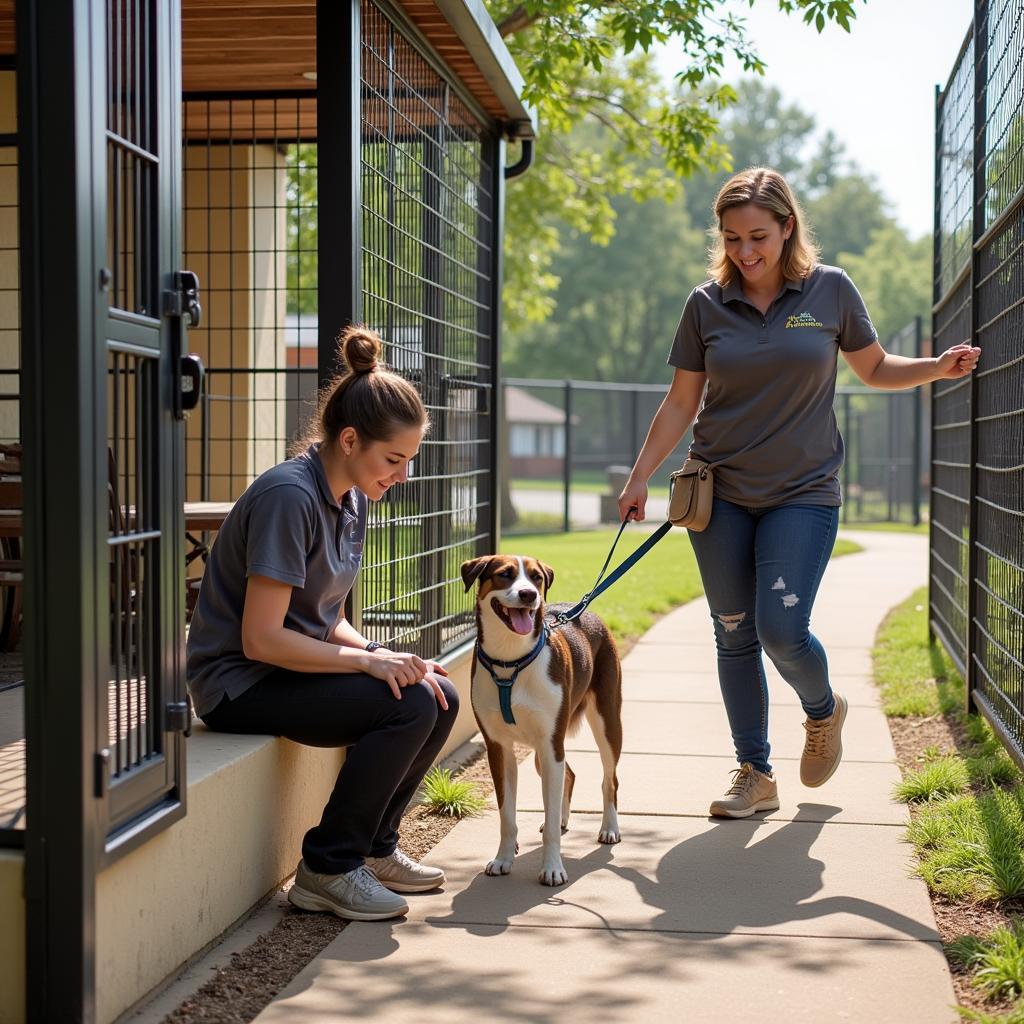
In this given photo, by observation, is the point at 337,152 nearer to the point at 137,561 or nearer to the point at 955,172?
the point at 137,561

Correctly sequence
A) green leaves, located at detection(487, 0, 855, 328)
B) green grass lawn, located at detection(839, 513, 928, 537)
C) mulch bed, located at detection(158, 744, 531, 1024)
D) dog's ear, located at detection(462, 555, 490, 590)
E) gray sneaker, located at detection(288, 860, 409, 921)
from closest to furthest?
1. mulch bed, located at detection(158, 744, 531, 1024)
2. gray sneaker, located at detection(288, 860, 409, 921)
3. dog's ear, located at detection(462, 555, 490, 590)
4. green leaves, located at detection(487, 0, 855, 328)
5. green grass lawn, located at detection(839, 513, 928, 537)

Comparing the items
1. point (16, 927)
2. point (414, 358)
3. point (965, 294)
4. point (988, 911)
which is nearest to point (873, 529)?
point (965, 294)

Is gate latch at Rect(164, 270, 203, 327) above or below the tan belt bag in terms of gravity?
above

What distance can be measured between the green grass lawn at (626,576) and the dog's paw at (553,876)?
248cm

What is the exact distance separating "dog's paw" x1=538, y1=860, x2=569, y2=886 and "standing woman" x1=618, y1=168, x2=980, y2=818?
0.98m

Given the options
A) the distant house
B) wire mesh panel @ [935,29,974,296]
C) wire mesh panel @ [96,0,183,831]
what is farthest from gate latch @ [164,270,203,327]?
the distant house

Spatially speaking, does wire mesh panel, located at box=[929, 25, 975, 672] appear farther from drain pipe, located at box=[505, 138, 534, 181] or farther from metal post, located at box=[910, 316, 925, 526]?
metal post, located at box=[910, 316, 925, 526]

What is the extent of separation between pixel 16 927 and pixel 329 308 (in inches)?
98.8

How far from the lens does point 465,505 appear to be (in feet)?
23.7

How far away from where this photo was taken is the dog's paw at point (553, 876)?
14.7 feet

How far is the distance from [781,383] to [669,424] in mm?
537

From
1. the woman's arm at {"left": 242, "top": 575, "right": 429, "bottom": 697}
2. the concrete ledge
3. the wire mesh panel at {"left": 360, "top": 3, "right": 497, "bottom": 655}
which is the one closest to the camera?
the concrete ledge

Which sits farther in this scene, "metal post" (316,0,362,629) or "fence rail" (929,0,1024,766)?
"fence rail" (929,0,1024,766)

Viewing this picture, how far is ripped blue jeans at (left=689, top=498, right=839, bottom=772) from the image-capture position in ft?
16.2
